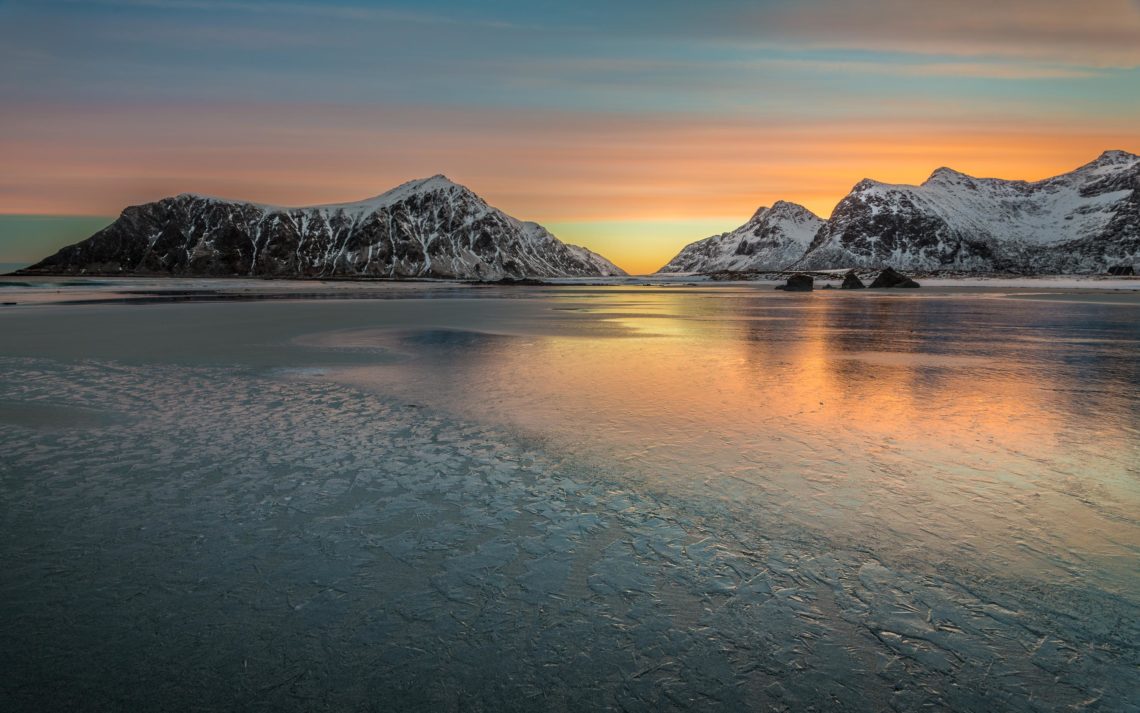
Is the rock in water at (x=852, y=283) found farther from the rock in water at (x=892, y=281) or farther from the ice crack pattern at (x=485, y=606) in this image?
the ice crack pattern at (x=485, y=606)

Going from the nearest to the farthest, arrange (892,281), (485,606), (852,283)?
(485,606)
(852,283)
(892,281)

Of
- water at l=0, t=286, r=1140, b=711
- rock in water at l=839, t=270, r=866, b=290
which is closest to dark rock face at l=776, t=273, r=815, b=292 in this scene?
rock in water at l=839, t=270, r=866, b=290

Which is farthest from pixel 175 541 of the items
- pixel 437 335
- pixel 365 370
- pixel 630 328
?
pixel 630 328

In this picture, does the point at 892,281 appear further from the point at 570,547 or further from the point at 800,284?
the point at 570,547

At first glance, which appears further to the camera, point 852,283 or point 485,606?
point 852,283

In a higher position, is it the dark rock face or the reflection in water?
the dark rock face

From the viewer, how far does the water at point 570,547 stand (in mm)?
4809

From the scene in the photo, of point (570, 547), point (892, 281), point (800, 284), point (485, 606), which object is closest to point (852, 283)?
point (892, 281)

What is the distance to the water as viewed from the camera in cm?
481

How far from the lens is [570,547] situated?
23.2ft

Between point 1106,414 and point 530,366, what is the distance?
1399cm

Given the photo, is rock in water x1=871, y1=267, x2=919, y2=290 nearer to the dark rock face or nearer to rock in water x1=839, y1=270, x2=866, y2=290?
rock in water x1=839, y1=270, x2=866, y2=290

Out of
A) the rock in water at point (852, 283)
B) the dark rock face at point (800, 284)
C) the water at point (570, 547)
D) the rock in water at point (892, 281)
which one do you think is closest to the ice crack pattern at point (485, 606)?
the water at point (570, 547)

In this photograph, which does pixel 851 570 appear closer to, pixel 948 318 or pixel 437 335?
pixel 437 335
